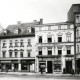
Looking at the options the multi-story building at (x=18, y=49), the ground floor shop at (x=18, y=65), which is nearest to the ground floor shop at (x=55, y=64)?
the ground floor shop at (x=18, y=65)

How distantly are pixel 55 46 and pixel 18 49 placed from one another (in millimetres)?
9679

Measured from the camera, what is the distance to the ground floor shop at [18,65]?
45.9 m

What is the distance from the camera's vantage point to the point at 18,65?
47.0 meters

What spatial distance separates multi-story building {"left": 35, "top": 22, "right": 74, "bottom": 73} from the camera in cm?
4116

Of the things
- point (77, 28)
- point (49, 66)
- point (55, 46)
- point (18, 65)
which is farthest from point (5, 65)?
point (77, 28)

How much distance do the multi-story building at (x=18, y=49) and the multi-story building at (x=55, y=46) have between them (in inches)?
131

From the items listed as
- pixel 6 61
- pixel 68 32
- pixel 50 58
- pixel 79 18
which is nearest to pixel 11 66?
pixel 6 61

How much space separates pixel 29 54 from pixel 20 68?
392 cm

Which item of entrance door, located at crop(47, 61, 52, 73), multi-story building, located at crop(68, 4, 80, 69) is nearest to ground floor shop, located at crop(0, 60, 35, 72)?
entrance door, located at crop(47, 61, 52, 73)

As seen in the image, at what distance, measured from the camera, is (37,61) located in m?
43.2

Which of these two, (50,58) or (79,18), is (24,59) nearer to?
(50,58)

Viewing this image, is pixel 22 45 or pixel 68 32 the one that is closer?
pixel 68 32

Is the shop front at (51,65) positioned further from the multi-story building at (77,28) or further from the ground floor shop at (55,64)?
the multi-story building at (77,28)

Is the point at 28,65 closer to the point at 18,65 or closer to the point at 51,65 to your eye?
the point at 18,65
